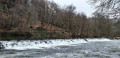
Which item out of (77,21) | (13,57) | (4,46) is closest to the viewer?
(13,57)

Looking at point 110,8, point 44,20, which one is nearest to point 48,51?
point 110,8

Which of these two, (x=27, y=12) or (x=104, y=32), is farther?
(x=104, y=32)

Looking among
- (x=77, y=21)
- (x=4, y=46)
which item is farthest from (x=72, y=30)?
(x=4, y=46)

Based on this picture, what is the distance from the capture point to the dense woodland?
49.3 metres

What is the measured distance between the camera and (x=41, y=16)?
68812mm

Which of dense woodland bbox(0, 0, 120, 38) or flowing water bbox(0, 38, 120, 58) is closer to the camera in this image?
flowing water bbox(0, 38, 120, 58)

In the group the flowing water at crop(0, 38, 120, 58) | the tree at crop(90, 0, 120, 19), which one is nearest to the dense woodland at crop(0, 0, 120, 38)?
the flowing water at crop(0, 38, 120, 58)

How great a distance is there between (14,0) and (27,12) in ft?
49.7

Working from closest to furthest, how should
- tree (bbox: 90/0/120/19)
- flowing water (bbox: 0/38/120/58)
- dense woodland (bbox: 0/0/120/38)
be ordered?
tree (bbox: 90/0/120/19), flowing water (bbox: 0/38/120/58), dense woodland (bbox: 0/0/120/38)

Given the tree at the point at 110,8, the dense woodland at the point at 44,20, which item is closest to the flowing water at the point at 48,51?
the tree at the point at 110,8

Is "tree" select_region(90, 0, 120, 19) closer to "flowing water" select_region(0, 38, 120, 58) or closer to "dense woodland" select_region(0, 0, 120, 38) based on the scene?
"flowing water" select_region(0, 38, 120, 58)

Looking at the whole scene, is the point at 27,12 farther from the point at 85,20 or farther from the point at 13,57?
the point at 13,57

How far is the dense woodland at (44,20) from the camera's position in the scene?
4934 centimetres

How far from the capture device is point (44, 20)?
6762cm
